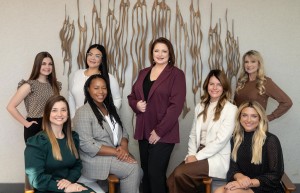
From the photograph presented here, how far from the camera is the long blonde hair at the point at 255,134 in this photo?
2.75 meters

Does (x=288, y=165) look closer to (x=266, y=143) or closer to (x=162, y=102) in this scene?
(x=266, y=143)

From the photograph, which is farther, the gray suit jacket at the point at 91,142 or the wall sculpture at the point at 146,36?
the wall sculpture at the point at 146,36

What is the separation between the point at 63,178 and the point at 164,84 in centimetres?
104

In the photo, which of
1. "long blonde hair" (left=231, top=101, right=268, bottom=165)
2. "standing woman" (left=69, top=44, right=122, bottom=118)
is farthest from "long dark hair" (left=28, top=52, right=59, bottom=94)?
"long blonde hair" (left=231, top=101, right=268, bottom=165)

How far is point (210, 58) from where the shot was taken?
12.3 ft

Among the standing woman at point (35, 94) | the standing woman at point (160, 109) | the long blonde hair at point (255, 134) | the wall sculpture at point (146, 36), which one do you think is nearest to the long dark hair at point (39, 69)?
the standing woman at point (35, 94)

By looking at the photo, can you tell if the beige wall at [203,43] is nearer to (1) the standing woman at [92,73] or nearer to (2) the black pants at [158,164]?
(1) the standing woman at [92,73]

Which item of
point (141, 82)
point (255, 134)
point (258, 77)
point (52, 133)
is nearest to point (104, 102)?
point (141, 82)

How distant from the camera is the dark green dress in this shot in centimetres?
248

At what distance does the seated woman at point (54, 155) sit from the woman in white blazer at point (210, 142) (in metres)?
0.74

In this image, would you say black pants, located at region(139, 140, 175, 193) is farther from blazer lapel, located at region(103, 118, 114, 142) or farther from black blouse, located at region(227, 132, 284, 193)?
black blouse, located at region(227, 132, 284, 193)

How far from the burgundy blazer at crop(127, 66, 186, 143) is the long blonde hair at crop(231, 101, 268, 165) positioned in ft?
1.49

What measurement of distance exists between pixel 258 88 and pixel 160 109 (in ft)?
2.96

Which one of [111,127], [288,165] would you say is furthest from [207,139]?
[288,165]
